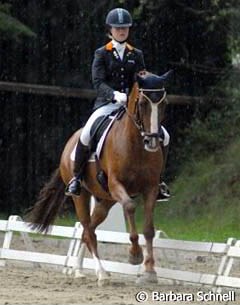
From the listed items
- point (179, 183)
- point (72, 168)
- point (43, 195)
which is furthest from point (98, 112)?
point (179, 183)

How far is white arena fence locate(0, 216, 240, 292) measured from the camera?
392 inches

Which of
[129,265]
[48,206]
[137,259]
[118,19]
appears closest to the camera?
[137,259]

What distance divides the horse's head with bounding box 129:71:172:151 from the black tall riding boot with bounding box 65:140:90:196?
58.0 inches

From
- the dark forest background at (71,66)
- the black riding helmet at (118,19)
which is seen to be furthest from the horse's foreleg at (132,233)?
the dark forest background at (71,66)

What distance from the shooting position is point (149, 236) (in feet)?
34.1

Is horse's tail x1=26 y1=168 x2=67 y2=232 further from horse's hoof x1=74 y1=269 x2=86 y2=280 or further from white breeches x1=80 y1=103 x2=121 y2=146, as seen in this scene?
white breeches x1=80 y1=103 x2=121 y2=146

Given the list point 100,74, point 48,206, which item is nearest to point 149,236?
point 100,74

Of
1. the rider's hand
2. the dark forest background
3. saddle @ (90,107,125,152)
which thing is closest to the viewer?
the rider's hand

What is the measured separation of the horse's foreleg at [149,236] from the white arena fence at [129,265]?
0.81ft

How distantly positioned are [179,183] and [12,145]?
3872mm

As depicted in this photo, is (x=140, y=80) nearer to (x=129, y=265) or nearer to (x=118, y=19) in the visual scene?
(x=118, y=19)

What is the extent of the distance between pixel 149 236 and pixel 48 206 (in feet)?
8.41

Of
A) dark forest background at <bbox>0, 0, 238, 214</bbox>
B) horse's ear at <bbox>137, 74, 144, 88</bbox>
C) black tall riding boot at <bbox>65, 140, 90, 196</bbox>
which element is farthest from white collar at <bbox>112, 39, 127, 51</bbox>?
dark forest background at <bbox>0, 0, 238, 214</bbox>

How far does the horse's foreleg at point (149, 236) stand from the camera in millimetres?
10312
